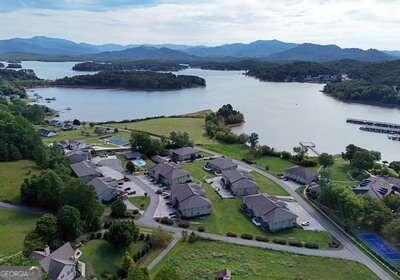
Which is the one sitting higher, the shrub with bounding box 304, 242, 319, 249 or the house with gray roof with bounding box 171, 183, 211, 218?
the house with gray roof with bounding box 171, 183, 211, 218

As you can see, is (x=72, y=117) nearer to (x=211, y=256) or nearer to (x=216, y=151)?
(x=216, y=151)

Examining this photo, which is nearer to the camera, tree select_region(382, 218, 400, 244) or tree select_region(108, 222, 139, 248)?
tree select_region(108, 222, 139, 248)

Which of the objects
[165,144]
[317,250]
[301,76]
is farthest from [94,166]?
[301,76]

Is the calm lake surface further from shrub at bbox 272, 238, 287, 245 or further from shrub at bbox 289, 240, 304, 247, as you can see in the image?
shrub at bbox 289, 240, 304, 247

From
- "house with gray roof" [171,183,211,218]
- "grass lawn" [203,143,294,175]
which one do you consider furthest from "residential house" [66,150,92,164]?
"grass lawn" [203,143,294,175]

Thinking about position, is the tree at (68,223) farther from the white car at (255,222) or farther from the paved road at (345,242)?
the paved road at (345,242)

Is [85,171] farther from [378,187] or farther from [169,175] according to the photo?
[378,187]

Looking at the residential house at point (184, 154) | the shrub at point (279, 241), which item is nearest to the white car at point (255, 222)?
the shrub at point (279, 241)
